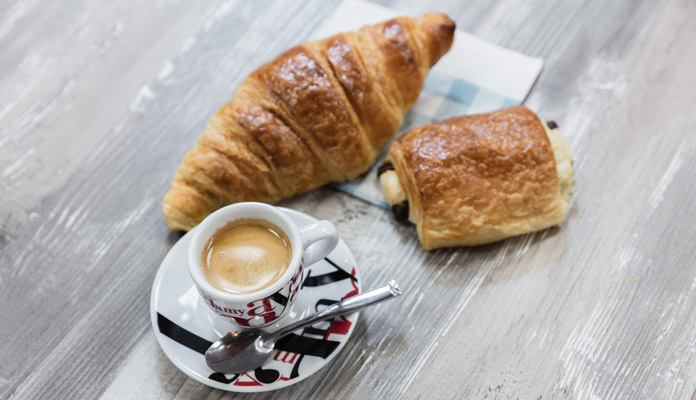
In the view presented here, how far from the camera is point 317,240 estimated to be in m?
1.24

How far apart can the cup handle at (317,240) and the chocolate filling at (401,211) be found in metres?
0.30

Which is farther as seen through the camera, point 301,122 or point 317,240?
point 301,122

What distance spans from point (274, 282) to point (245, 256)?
0.27ft

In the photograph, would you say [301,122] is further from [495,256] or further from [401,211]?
[495,256]

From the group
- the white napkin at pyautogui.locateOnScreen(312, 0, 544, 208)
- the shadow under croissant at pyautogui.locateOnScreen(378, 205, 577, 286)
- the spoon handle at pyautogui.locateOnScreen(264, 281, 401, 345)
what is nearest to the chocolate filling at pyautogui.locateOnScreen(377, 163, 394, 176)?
the white napkin at pyautogui.locateOnScreen(312, 0, 544, 208)

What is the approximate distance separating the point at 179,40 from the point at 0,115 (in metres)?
0.51

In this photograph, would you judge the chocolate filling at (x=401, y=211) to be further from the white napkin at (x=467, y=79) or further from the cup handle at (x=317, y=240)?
the cup handle at (x=317, y=240)

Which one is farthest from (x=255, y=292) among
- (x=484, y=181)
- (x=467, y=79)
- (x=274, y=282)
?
(x=467, y=79)

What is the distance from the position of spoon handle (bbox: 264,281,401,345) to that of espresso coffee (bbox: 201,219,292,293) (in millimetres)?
143

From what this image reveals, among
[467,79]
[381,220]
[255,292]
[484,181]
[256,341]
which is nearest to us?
[255,292]

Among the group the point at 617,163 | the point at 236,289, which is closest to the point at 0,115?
the point at 236,289

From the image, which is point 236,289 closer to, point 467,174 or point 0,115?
point 467,174

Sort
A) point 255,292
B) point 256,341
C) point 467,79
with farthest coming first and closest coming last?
point 467,79, point 256,341, point 255,292

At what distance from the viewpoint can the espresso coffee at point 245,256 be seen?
1.21 m
